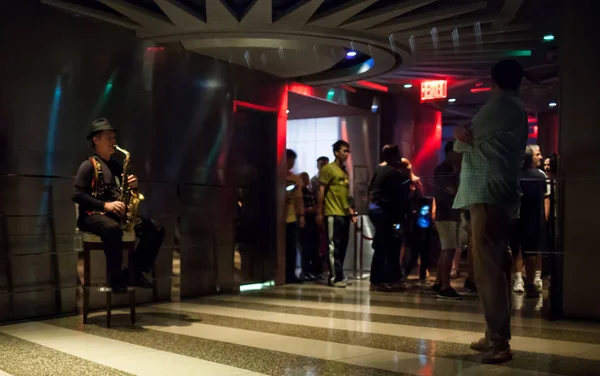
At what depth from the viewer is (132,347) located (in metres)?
4.91

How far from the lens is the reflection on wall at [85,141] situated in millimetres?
6082

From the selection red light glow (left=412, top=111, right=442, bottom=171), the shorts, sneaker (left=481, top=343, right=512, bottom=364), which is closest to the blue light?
the shorts

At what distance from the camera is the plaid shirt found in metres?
4.32

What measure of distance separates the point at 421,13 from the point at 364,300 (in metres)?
3.15

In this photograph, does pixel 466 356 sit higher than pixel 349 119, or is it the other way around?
pixel 349 119

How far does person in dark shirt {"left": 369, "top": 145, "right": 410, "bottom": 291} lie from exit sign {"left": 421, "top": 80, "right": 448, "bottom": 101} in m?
→ 2.67

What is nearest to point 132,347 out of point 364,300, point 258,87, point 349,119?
point 364,300

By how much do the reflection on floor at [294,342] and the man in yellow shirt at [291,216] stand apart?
2.27m

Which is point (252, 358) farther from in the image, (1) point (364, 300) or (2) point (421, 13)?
(2) point (421, 13)

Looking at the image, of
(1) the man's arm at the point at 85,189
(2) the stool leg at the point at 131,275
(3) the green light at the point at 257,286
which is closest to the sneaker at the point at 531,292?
(3) the green light at the point at 257,286

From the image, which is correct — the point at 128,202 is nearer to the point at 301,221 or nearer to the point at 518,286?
the point at 301,221

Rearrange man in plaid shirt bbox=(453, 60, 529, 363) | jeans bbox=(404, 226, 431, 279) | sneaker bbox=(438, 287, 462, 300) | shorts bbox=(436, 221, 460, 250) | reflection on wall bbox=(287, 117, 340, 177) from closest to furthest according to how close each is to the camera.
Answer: man in plaid shirt bbox=(453, 60, 529, 363) < sneaker bbox=(438, 287, 462, 300) < shorts bbox=(436, 221, 460, 250) < jeans bbox=(404, 226, 431, 279) < reflection on wall bbox=(287, 117, 340, 177)

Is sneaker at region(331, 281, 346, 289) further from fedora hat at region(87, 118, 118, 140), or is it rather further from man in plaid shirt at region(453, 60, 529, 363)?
man in plaid shirt at region(453, 60, 529, 363)

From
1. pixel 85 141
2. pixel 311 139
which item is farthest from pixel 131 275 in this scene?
pixel 311 139
